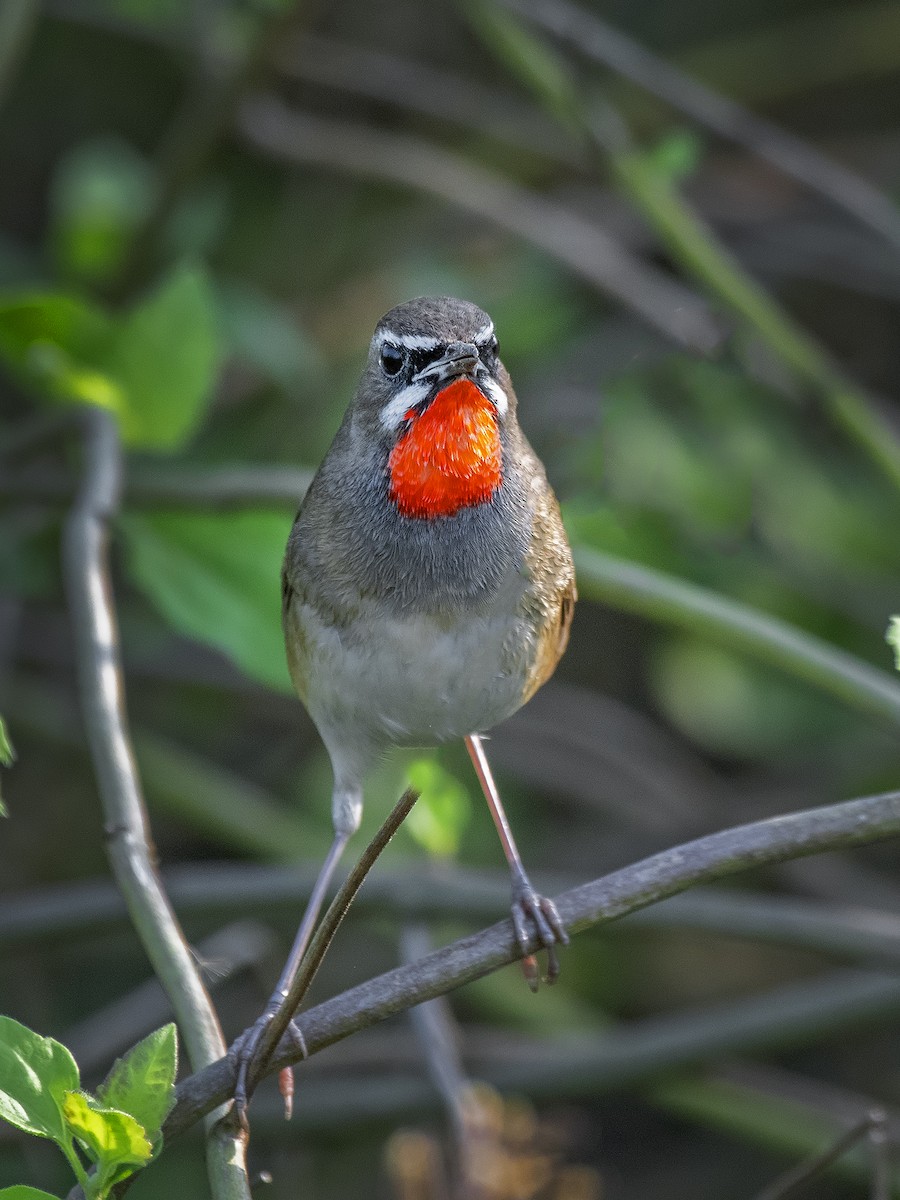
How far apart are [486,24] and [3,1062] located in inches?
132

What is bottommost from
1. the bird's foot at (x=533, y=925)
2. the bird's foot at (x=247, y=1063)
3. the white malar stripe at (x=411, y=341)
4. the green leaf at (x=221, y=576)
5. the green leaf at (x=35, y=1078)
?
the green leaf at (x=35, y=1078)

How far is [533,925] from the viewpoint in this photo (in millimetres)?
2221

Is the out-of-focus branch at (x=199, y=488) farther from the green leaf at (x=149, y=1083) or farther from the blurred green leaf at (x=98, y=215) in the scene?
the green leaf at (x=149, y=1083)

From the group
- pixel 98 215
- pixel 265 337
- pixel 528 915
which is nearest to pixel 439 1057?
pixel 528 915

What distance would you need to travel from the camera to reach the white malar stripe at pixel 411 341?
90.1 inches

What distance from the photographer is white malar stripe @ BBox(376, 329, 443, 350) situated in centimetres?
229

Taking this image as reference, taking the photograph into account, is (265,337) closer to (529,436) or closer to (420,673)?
(529,436)

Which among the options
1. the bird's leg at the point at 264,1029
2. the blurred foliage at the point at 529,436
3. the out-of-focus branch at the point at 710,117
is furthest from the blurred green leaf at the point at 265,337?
the bird's leg at the point at 264,1029

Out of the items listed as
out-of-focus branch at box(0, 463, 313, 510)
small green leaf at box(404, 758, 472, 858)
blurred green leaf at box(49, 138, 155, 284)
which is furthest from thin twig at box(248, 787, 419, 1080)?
blurred green leaf at box(49, 138, 155, 284)

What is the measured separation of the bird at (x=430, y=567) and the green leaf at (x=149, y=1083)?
62cm

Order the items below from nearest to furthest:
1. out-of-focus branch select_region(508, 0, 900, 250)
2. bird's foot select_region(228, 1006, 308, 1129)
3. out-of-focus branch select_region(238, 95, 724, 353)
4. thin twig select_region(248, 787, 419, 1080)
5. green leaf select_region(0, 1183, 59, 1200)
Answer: green leaf select_region(0, 1183, 59, 1200), thin twig select_region(248, 787, 419, 1080), bird's foot select_region(228, 1006, 308, 1129), out-of-focus branch select_region(508, 0, 900, 250), out-of-focus branch select_region(238, 95, 724, 353)

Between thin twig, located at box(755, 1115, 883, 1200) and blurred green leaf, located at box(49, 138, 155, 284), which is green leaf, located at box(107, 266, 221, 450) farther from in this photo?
thin twig, located at box(755, 1115, 883, 1200)

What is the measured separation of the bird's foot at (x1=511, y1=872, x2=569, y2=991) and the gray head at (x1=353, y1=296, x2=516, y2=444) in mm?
745

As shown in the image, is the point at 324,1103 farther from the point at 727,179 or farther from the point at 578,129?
the point at 727,179
